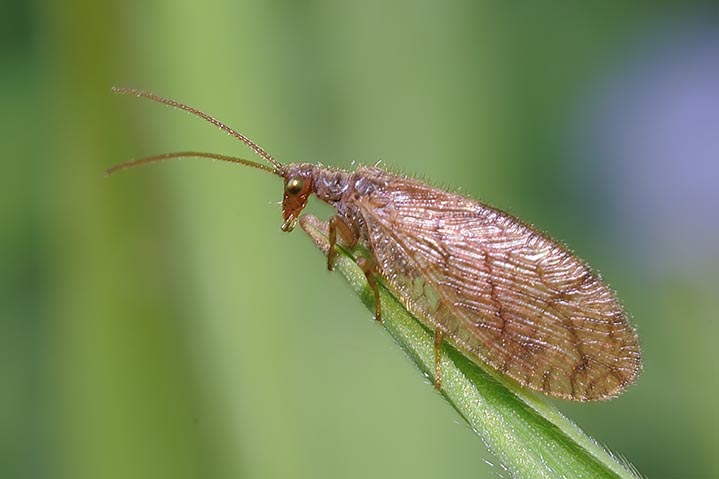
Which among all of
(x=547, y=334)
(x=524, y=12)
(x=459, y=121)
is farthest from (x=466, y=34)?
(x=547, y=334)

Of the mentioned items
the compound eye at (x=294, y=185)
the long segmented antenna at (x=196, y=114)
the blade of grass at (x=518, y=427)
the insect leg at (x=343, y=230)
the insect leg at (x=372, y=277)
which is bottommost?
the blade of grass at (x=518, y=427)

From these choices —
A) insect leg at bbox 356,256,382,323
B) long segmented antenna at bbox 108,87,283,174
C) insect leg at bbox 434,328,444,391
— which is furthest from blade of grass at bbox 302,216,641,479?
long segmented antenna at bbox 108,87,283,174

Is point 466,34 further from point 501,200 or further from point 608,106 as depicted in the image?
point 608,106

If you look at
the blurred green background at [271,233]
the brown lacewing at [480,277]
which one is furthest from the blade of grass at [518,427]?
the blurred green background at [271,233]

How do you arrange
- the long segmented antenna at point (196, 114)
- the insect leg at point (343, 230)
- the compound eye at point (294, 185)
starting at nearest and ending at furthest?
1. the long segmented antenna at point (196, 114)
2. the insect leg at point (343, 230)
3. the compound eye at point (294, 185)

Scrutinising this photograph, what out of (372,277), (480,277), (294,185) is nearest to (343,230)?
(294,185)

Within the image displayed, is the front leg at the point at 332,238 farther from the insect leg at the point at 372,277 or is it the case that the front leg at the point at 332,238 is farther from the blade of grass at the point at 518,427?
the blade of grass at the point at 518,427

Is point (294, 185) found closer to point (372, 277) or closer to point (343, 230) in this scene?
point (343, 230)
